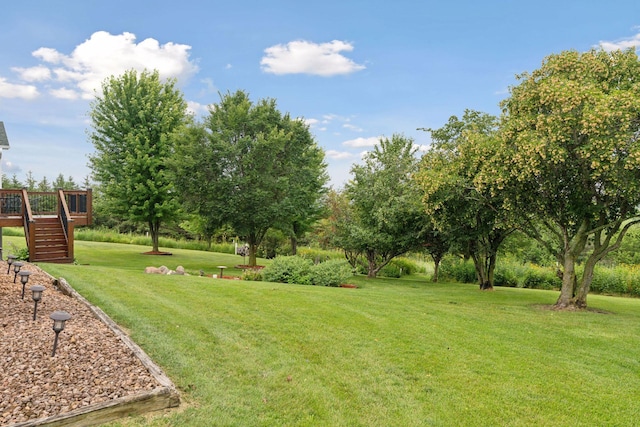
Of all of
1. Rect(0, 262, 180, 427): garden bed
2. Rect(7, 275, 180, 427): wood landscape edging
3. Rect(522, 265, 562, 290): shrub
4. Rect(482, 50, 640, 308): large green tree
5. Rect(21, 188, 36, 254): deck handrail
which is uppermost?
Rect(482, 50, 640, 308): large green tree

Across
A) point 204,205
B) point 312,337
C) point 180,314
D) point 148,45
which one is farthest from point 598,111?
point 148,45

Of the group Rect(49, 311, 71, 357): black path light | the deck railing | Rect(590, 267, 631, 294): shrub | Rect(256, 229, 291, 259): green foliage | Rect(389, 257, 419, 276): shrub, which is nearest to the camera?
Rect(49, 311, 71, 357): black path light

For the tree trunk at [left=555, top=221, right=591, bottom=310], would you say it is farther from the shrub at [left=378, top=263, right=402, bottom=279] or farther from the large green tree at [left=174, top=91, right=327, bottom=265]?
the shrub at [left=378, top=263, right=402, bottom=279]

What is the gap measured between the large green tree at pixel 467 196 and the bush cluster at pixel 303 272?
3.93 metres

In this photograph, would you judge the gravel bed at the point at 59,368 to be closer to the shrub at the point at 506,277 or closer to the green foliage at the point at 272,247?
the shrub at the point at 506,277

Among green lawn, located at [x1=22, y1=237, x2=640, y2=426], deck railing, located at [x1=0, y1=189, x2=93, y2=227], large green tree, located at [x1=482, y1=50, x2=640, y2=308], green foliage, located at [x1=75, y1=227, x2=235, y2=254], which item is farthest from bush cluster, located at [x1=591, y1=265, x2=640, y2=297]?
green foliage, located at [x1=75, y1=227, x2=235, y2=254]

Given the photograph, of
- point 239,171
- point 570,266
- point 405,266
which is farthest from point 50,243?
point 405,266

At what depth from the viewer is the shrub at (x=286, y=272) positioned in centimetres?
1297

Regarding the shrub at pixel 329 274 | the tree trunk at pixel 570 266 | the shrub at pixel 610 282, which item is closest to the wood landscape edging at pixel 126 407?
the shrub at pixel 329 274

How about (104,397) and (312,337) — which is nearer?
(104,397)

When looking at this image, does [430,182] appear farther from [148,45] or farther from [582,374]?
[148,45]

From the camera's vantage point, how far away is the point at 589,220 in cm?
993

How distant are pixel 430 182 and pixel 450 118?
6.82 m

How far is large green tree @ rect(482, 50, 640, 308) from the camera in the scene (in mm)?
7520
